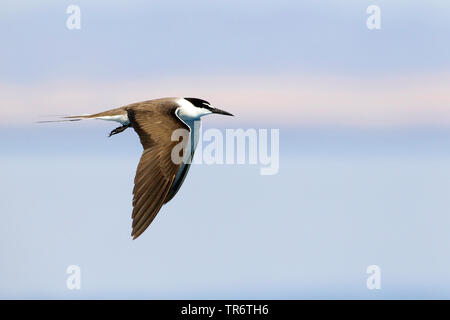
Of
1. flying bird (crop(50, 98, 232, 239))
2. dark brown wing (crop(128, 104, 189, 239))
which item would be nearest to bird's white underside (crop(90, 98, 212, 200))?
flying bird (crop(50, 98, 232, 239))

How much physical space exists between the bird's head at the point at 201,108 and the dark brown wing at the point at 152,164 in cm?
131

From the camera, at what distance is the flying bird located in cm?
1088

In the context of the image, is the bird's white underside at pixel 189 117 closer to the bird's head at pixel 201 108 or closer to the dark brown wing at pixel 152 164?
the bird's head at pixel 201 108

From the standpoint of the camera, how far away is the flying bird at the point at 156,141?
10.9 m

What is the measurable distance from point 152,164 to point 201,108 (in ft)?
9.41

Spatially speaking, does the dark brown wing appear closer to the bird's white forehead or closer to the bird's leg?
the bird's leg

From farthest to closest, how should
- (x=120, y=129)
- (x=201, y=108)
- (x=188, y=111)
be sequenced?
1. (x=201, y=108)
2. (x=188, y=111)
3. (x=120, y=129)

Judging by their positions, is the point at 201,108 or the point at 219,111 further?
the point at 219,111

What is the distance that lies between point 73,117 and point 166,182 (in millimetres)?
2840

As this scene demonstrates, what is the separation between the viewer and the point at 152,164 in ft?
37.1

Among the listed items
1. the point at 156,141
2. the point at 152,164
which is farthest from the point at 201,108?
the point at 152,164

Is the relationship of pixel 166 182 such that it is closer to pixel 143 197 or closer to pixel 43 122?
pixel 143 197

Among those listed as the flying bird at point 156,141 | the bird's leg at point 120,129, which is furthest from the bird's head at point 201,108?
the bird's leg at point 120,129

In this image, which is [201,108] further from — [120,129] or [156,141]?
[156,141]
